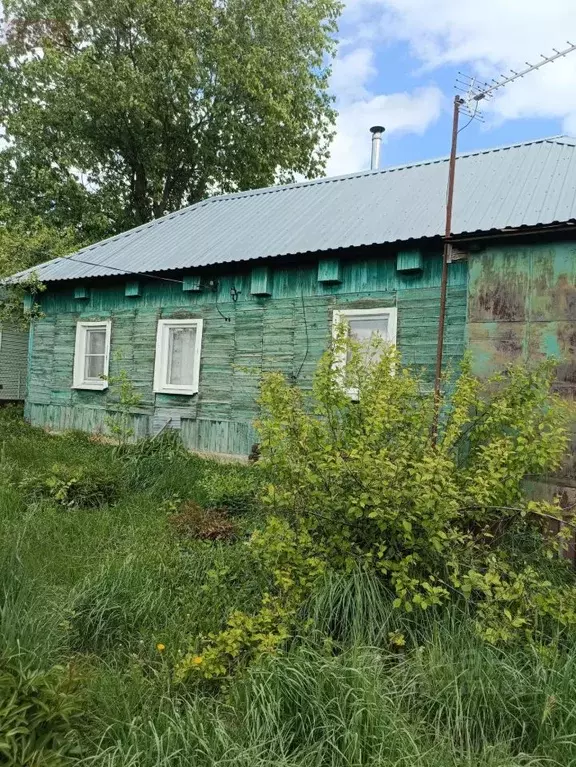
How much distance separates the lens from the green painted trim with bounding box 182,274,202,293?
968cm

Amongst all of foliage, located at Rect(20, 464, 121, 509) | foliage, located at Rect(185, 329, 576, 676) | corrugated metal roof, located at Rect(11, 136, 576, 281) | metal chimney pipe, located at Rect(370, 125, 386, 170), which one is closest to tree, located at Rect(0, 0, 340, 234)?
metal chimney pipe, located at Rect(370, 125, 386, 170)

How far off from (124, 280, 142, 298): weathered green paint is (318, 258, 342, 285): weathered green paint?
145 inches

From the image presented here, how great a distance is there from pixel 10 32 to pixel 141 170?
5.79m

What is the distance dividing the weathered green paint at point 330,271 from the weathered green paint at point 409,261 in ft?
2.94

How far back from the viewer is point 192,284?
9.73 metres

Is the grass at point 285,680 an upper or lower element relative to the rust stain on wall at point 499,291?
lower

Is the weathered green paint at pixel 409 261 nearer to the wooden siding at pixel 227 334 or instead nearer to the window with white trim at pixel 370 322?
the wooden siding at pixel 227 334

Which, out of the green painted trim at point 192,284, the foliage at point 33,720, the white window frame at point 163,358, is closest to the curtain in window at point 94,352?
the white window frame at point 163,358

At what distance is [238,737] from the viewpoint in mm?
2432

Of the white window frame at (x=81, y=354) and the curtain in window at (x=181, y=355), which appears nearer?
the curtain in window at (x=181, y=355)

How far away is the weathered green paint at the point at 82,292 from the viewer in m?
11.2

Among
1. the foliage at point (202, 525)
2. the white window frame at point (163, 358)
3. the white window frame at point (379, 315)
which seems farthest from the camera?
the white window frame at point (163, 358)

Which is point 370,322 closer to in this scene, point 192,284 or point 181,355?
point 192,284

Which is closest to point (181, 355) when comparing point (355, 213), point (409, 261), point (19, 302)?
point (19, 302)
